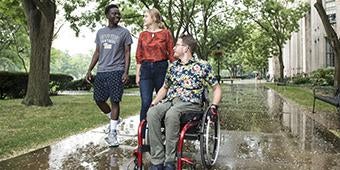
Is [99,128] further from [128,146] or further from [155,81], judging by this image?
[155,81]

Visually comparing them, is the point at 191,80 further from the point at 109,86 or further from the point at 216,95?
the point at 109,86

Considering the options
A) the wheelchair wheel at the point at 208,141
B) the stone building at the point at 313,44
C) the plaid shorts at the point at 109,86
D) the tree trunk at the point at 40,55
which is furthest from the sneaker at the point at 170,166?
the stone building at the point at 313,44

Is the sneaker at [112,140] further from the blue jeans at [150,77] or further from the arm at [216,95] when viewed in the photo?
the arm at [216,95]

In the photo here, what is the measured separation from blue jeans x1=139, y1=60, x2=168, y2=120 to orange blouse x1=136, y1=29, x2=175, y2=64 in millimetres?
69

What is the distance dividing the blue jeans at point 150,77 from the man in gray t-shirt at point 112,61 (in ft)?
1.85

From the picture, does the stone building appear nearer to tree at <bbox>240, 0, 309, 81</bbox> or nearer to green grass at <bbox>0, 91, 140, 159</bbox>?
tree at <bbox>240, 0, 309, 81</bbox>

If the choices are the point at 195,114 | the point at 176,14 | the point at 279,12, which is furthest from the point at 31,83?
the point at 279,12

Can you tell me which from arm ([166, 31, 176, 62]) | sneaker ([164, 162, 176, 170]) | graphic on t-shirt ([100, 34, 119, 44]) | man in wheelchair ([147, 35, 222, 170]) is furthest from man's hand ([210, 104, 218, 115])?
graphic on t-shirt ([100, 34, 119, 44])

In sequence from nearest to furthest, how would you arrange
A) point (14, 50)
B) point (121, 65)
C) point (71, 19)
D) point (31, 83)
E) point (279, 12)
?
point (121, 65)
point (31, 83)
point (71, 19)
point (279, 12)
point (14, 50)

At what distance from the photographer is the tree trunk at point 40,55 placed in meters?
12.9

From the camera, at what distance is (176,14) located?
30.1 metres

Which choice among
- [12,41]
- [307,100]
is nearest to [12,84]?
[307,100]

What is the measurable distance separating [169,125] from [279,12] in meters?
31.8

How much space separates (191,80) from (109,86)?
5.11 ft
